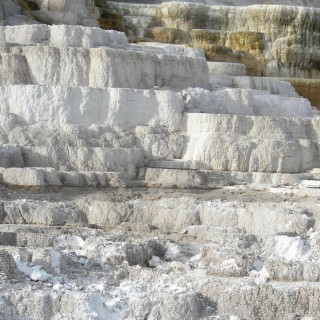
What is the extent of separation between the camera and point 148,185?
8703mm

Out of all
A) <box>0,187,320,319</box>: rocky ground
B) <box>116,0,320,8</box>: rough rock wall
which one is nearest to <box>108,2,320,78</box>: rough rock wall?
<box>116,0,320,8</box>: rough rock wall

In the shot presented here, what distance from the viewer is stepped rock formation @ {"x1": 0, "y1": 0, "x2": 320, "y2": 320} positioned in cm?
483

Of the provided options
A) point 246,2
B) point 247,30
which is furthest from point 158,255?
point 246,2

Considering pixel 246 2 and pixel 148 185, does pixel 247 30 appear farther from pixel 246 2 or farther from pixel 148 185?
pixel 148 185

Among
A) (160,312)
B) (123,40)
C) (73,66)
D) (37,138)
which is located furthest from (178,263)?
(123,40)

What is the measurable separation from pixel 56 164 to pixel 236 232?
2.93 m

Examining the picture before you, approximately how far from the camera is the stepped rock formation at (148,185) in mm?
4828

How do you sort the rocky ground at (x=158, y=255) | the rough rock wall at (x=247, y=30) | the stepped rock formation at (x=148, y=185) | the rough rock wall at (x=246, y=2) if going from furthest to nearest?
the rough rock wall at (x=246, y=2), the rough rock wall at (x=247, y=30), the stepped rock formation at (x=148, y=185), the rocky ground at (x=158, y=255)

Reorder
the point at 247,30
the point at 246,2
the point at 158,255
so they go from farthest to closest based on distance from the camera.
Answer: the point at 246,2, the point at 247,30, the point at 158,255

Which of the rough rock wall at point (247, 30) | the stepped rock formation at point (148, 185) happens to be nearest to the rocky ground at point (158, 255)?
the stepped rock formation at point (148, 185)

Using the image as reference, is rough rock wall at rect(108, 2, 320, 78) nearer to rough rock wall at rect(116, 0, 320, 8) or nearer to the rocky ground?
rough rock wall at rect(116, 0, 320, 8)

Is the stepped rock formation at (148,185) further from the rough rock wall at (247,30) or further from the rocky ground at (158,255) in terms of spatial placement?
the rough rock wall at (247,30)

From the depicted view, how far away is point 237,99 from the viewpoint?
1042cm

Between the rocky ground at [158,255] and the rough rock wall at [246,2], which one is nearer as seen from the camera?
the rocky ground at [158,255]
